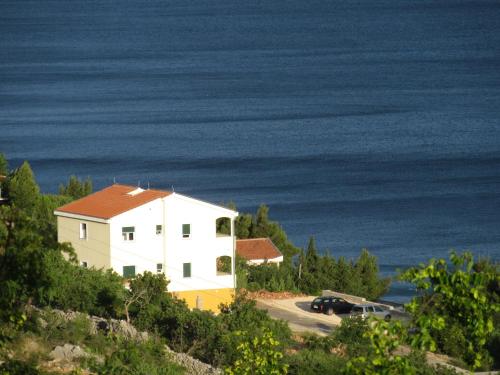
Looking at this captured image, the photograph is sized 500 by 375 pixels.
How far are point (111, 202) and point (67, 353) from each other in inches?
555

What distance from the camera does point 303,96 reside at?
119 meters

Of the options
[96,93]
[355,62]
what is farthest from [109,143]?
[355,62]

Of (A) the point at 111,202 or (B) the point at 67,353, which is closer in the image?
(B) the point at 67,353

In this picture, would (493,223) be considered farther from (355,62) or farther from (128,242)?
(355,62)

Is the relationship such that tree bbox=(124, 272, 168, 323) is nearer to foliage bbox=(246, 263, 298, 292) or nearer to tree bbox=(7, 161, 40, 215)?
foliage bbox=(246, 263, 298, 292)

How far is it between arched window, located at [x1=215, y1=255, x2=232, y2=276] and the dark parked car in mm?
2454

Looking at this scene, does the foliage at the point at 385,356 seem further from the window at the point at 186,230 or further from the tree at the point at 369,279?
the tree at the point at 369,279

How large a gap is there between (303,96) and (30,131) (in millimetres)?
29340

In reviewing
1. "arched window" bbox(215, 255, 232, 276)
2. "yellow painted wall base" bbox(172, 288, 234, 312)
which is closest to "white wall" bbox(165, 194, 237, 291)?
"yellow painted wall base" bbox(172, 288, 234, 312)

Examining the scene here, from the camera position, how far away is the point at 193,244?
37.7 meters

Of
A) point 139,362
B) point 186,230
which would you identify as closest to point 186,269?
point 186,230

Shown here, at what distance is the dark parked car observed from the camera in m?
37.1

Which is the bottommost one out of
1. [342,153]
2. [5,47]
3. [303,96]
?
[342,153]

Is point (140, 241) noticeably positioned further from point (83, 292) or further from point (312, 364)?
point (312, 364)
